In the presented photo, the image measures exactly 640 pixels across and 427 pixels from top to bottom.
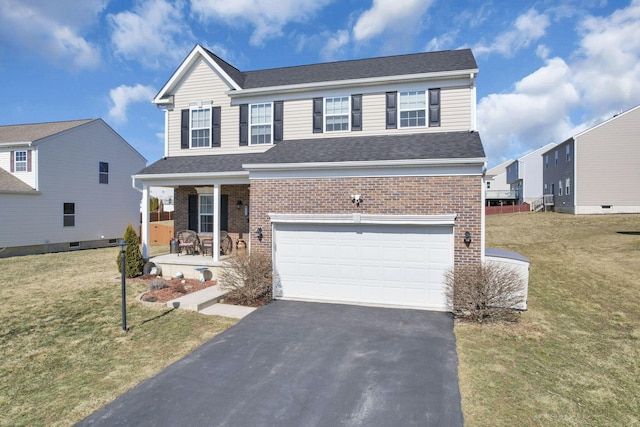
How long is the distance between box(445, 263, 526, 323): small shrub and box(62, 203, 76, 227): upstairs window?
23.7m

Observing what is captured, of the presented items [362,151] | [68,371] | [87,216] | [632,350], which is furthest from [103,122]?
[632,350]

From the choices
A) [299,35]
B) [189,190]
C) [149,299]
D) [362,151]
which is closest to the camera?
[149,299]

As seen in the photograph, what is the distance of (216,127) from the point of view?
1525 centimetres

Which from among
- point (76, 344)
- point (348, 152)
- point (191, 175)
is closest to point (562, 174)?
point (348, 152)

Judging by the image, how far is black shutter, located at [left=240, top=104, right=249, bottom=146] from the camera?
49.0ft

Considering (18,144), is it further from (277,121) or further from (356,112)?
(356,112)

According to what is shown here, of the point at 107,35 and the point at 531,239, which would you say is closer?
the point at 107,35

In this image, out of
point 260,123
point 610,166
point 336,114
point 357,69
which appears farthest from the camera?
point 610,166

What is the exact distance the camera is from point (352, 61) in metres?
16.5

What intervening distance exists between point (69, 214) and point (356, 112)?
20.0 meters

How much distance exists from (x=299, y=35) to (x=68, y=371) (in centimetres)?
1946

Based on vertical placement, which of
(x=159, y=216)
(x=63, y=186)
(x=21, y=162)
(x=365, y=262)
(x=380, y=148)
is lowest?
(x=365, y=262)

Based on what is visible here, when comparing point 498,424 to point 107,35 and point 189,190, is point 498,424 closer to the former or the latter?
point 189,190

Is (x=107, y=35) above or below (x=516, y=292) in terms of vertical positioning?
above
